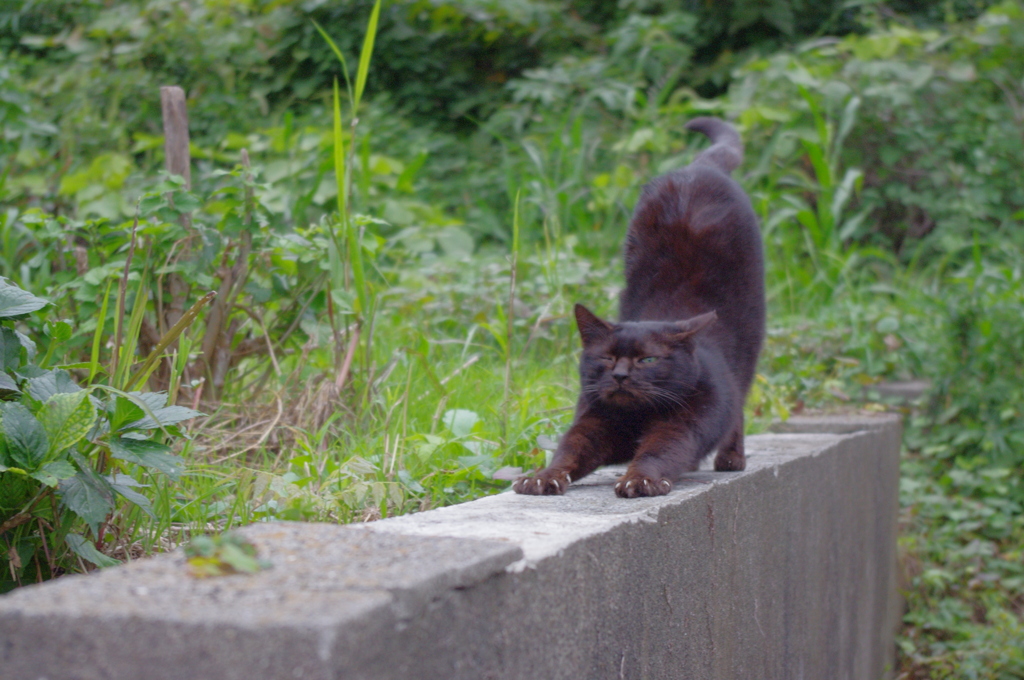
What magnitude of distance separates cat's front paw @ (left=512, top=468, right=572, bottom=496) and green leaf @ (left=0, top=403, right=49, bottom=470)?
0.81 meters

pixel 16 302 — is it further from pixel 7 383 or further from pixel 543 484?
pixel 543 484

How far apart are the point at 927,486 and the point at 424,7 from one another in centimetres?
Answer: 495

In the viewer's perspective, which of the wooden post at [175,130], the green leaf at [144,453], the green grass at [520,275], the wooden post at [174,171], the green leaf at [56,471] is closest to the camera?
the green leaf at [56,471]

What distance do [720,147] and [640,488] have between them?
4.90ft

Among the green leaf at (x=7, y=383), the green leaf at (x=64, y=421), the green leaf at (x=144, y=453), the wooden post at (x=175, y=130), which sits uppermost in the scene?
the wooden post at (x=175, y=130)

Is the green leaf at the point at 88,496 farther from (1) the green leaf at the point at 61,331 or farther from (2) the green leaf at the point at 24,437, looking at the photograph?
(1) the green leaf at the point at 61,331

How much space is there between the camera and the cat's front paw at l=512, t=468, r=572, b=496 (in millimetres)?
1696

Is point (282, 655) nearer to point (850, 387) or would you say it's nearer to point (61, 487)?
point (61, 487)

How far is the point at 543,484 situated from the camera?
1.71m

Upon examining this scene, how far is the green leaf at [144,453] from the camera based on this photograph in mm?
1358

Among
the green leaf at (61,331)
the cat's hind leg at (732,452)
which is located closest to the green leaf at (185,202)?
the green leaf at (61,331)

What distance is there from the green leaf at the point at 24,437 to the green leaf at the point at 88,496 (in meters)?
0.10

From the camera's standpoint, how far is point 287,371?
9.03 feet

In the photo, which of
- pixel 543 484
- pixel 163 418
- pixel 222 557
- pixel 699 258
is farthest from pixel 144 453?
pixel 699 258
